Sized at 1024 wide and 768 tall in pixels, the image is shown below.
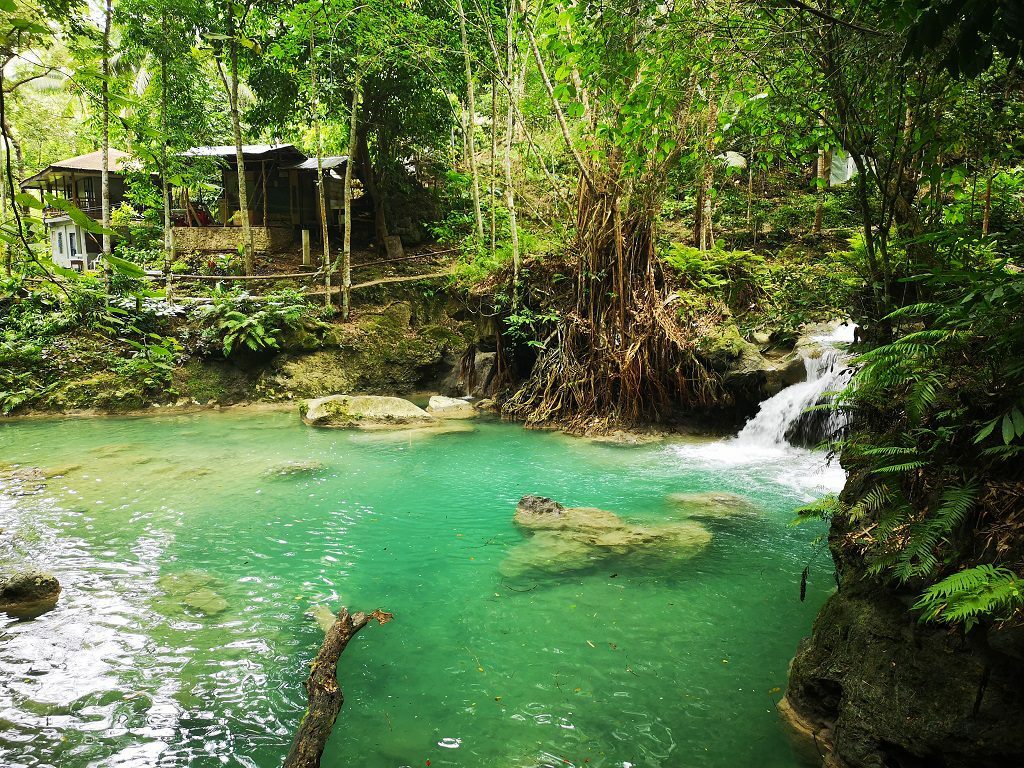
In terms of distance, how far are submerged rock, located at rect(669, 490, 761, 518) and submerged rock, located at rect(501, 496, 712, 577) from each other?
0.39 metres

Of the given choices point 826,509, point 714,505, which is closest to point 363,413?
point 714,505

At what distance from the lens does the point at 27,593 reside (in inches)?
198

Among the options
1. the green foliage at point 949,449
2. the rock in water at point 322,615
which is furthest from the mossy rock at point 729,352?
the rock in water at point 322,615

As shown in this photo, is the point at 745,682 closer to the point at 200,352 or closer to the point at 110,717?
the point at 110,717

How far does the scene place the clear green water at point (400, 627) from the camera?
361cm

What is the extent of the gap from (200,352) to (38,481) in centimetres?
704

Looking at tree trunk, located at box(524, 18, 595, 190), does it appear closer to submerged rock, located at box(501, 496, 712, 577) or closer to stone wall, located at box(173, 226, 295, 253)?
submerged rock, located at box(501, 496, 712, 577)

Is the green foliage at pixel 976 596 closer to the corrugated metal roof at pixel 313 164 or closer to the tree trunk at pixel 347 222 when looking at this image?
the tree trunk at pixel 347 222

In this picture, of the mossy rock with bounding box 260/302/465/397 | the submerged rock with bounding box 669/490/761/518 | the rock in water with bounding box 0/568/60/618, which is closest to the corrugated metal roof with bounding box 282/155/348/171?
the mossy rock with bounding box 260/302/465/397

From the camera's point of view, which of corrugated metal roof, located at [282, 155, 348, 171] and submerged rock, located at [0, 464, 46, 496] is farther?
corrugated metal roof, located at [282, 155, 348, 171]

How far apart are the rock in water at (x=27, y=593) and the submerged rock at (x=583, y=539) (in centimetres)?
367

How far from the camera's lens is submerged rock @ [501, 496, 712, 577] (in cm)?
595

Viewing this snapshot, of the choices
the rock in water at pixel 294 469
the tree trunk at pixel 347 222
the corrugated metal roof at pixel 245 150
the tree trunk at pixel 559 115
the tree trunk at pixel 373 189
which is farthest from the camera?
the corrugated metal roof at pixel 245 150

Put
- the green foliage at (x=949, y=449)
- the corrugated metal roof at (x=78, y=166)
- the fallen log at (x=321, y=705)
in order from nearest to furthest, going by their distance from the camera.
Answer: the green foliage at (x=949, y=449), the fallen log at (x=321, y=705), the corrugated metal roof at (x=78, y=166)
